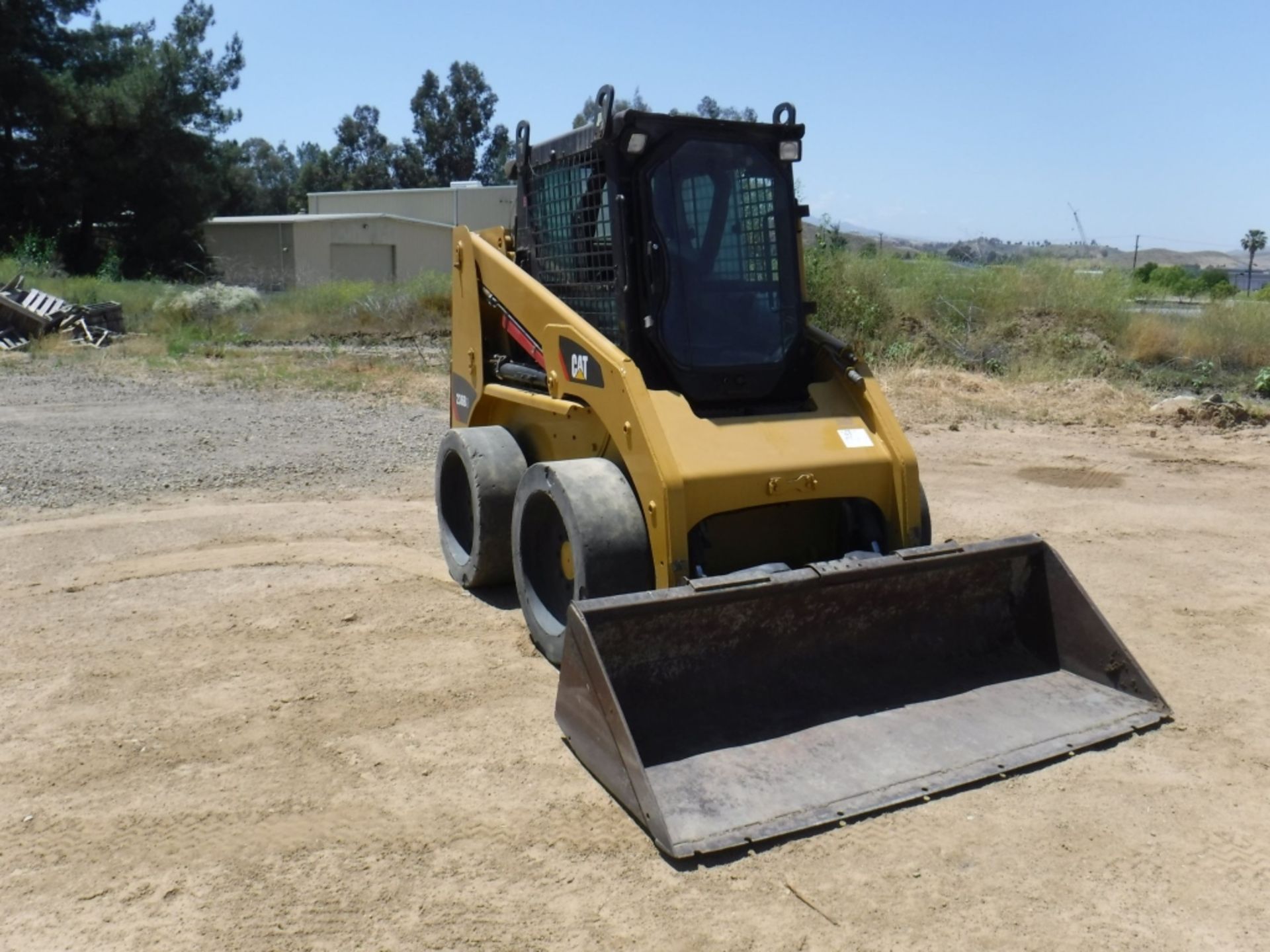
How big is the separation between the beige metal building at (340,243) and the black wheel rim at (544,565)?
25881 millimetres

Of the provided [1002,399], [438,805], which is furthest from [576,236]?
[1002,399]

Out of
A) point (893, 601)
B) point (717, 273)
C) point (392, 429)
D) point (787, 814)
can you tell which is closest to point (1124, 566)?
point (893, 601)

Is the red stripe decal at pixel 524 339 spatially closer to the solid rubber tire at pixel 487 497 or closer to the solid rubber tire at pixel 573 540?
the solid rubber tire at pixel 487 497

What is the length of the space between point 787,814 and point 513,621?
2328mm

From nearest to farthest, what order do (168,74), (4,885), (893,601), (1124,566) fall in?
(4,885), (893,601), (1124,566), (168,74)

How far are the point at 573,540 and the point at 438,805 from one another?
46.4 inches

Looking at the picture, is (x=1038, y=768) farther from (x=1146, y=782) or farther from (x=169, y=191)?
(x=169, y=191)

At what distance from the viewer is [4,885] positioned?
3383mm

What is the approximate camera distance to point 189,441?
10.1m

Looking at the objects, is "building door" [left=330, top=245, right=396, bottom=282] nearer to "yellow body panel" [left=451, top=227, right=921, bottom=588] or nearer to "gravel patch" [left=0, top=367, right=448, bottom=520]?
"gravel patch" [left=0, top=367, right=448, bottom=520]

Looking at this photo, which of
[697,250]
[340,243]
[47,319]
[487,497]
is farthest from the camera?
[340,243]

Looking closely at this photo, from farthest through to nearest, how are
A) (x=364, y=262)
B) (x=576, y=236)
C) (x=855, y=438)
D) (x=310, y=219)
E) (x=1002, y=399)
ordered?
(x=364, y=262), (x=310, y=219), (x=1002, y=399), (x=576, y=236), (x=855, y=438)

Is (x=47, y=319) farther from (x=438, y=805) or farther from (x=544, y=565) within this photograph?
(x=438, y=805)

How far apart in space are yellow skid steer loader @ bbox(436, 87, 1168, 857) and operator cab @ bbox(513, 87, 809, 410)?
1cm
